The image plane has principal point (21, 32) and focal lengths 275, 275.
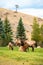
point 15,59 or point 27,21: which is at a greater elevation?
point 15,59

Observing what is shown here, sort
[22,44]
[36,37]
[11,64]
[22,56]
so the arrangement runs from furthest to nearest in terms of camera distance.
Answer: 1. [36,37]
2. [22,44]
3. [22,56]
4. [11,64]

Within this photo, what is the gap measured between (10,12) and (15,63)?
541 ft

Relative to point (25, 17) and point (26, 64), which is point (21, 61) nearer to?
point (26, 64)

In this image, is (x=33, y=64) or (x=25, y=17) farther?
(x=25, y=17)

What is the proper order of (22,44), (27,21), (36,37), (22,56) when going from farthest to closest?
(27,21) < (36,37) < (22,44) < (22,56)

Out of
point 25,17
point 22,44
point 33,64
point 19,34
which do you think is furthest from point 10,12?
point 33,64

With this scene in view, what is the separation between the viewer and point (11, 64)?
1830 cm

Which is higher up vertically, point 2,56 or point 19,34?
point 2,56

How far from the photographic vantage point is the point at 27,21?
176m

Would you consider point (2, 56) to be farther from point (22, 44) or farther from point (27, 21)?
point (27, 21)

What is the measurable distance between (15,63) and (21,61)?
0.98 meters

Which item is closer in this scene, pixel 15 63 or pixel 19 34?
pixel 15 63

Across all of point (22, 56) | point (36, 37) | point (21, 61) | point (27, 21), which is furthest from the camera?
point (27, 21)

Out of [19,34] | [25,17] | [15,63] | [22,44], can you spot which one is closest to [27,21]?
[25,17]
